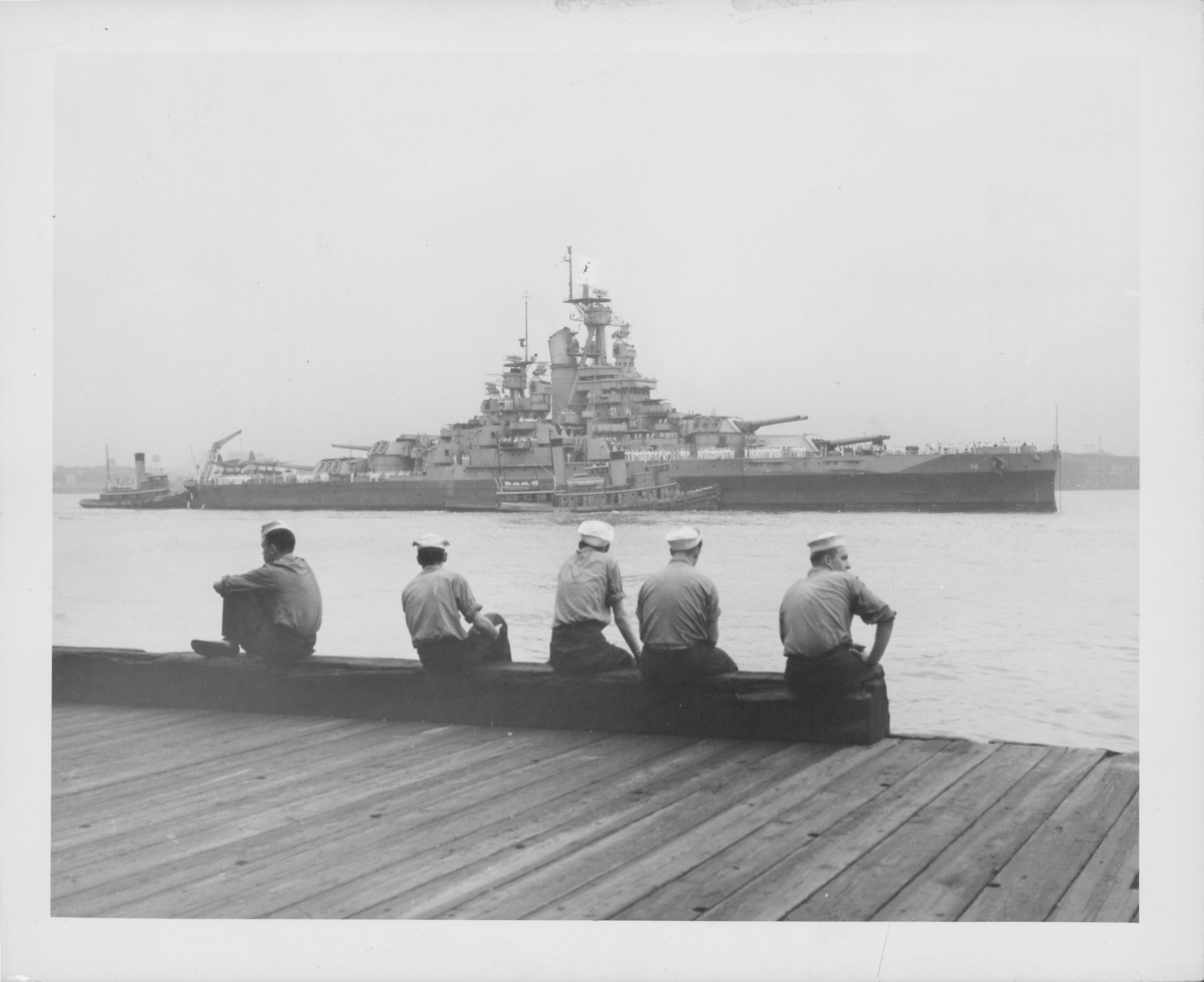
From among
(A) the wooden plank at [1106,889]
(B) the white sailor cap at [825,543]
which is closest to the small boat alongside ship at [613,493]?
(B) the white sailor cap at [825,543]

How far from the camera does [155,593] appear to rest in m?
9.21

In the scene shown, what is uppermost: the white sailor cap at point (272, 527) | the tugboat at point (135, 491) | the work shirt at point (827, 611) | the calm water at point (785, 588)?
the tugboat at point (135, 491)

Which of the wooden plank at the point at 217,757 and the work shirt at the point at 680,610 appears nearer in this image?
the wooden plank at the point at 217,757

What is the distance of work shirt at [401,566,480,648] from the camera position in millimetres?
4820

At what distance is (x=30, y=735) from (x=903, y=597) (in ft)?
45.5

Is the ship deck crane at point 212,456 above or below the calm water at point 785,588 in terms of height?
above

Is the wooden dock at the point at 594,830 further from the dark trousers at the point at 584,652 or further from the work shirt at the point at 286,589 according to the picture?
the work shirt at the point at 286,589

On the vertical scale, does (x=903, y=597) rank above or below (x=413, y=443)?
below

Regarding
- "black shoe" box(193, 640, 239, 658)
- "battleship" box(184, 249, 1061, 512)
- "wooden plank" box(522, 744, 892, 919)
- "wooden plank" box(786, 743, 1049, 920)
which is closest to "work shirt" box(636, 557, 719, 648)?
"wooden plank" box(522, 744, 892, 919)

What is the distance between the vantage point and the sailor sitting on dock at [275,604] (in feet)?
16.4

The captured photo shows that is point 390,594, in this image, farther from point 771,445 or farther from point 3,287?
point 771,445

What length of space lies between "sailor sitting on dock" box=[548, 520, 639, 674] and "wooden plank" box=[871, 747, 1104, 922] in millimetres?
1742

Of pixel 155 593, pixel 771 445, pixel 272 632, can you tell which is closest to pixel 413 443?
pixel 771 445

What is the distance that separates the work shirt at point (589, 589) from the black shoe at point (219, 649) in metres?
1.75
